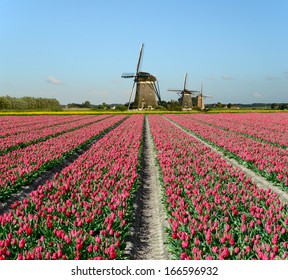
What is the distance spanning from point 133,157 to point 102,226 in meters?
7.22

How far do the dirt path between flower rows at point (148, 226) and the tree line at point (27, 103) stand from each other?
11755 cm

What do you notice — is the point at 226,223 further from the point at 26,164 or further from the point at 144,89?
the point at 144,89

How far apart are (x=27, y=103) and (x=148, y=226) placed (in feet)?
438

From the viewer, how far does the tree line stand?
123 m

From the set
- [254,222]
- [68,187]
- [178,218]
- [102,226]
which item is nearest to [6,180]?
[68,187]

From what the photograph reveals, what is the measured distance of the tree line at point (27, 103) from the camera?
123037 mm

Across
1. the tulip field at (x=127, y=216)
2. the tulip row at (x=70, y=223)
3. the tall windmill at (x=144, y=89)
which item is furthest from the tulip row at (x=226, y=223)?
the tall windmill at (x=144, y=89)

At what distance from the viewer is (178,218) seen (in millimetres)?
6258

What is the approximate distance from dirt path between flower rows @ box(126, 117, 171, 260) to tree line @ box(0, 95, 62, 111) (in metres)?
118

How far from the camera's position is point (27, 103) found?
13225cm

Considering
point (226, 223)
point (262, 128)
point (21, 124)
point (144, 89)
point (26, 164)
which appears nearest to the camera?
point (226, 223)

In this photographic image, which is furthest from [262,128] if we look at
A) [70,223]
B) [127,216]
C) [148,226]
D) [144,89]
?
[144,89]

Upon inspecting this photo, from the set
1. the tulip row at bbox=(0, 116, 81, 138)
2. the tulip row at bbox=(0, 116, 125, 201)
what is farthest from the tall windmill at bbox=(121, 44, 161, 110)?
the tulip row at bbox=(0, 116, 125, 201)

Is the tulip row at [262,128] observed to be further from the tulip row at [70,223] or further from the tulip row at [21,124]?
the tulip row at [21,124]
